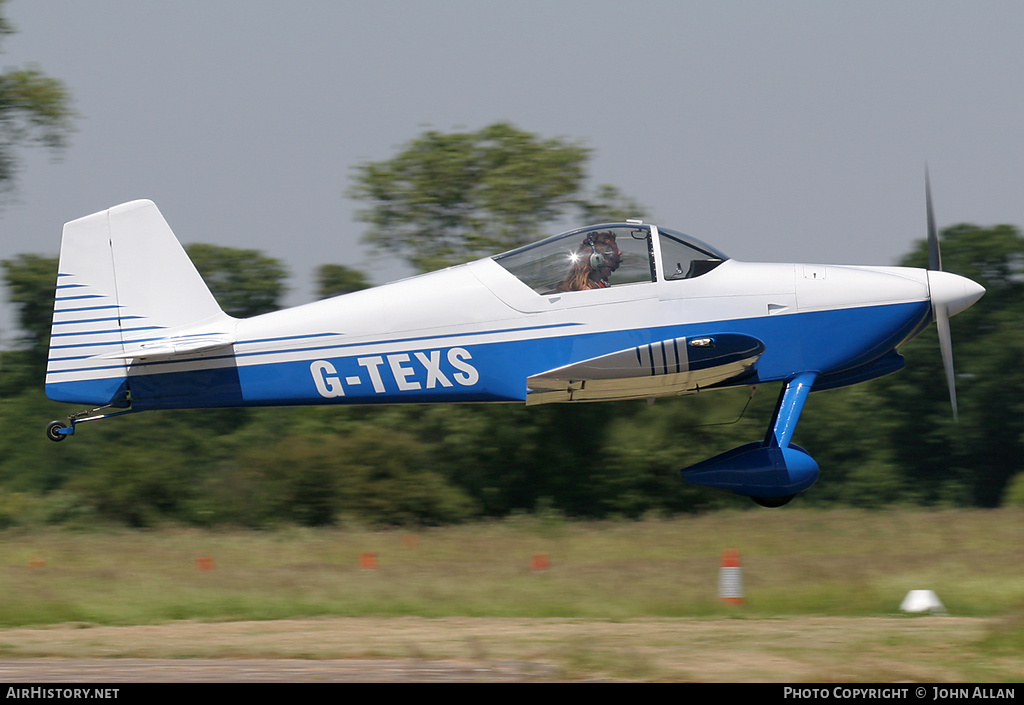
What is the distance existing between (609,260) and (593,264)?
140 mm

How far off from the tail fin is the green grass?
6.67ft

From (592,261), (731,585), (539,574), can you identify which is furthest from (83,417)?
(731,585)

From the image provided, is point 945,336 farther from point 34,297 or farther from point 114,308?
point 34,297

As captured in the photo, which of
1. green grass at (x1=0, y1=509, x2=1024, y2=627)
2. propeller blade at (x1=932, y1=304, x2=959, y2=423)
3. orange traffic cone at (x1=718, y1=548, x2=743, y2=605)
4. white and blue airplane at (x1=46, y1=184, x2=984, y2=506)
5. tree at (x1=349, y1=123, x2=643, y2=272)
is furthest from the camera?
tree at (x1=349, y1=123, x2=643, y2=272)

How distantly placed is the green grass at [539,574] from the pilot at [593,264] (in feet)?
9.02

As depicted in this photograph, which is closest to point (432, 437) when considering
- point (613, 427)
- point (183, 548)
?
point (613, 427)

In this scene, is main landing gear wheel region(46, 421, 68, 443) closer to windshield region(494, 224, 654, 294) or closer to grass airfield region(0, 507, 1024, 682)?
grass airfield region(0, 507, 1024, 682)

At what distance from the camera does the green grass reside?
9.09m

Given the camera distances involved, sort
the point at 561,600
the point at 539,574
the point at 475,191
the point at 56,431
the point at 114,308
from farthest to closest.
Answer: the point at 475,191 → the point at 539,574 → the point at 56,431 → the point at 114,308 → the point at 561,600

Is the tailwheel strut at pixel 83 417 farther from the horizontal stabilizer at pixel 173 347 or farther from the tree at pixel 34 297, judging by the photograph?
the tree at pixel 34 297

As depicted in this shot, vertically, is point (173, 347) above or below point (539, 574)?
above

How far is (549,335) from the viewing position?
8820mm

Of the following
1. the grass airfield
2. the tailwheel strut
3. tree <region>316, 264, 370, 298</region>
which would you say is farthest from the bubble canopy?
tree <region>316, 264, 370, 298</region>
